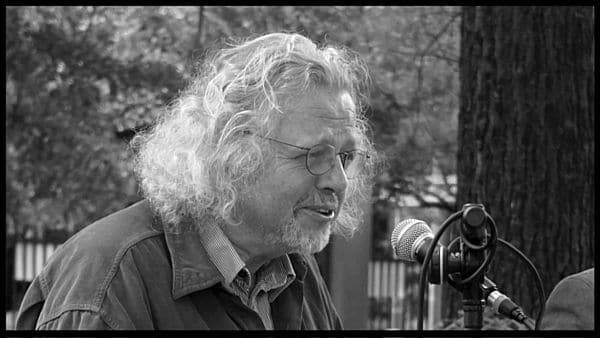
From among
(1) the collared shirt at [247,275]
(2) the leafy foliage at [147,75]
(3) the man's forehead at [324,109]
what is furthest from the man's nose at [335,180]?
(2) the leafy foliage at [147,75]

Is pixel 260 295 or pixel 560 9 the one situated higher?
pixel 560 9

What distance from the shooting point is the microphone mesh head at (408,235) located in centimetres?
241

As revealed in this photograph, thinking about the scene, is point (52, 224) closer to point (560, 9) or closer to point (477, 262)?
point (560, 9)

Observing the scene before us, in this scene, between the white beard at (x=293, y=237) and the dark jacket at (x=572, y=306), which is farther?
the white beard at (x=293, y=237)

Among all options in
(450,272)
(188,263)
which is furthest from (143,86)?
(450,272)

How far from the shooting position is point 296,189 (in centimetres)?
276

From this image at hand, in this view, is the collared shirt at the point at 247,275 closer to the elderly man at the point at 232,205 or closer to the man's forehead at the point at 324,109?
the elderly man at the point at 232,205

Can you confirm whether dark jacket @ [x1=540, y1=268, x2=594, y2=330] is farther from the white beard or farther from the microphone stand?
the white beard

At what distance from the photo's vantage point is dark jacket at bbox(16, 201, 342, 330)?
2.47m

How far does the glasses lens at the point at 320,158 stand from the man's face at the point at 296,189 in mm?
13

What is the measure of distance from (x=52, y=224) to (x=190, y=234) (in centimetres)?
557

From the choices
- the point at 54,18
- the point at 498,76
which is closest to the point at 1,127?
the point at 54,18

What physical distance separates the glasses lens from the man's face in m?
0.01

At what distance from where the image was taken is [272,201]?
9.11ft
